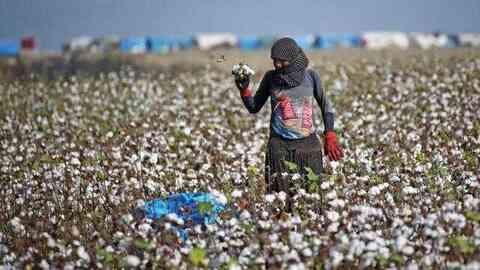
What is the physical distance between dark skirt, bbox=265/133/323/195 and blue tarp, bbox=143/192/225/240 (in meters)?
0.58

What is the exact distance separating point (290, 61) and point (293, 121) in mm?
550

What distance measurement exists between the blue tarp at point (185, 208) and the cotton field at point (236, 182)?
0.47ft

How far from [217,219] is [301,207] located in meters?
0.75

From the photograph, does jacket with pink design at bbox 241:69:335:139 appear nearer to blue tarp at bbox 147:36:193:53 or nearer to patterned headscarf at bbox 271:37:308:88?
patterned headscarf at bbox 271:37:308:88

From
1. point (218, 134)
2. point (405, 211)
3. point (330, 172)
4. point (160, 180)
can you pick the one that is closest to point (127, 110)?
point (218, 134)

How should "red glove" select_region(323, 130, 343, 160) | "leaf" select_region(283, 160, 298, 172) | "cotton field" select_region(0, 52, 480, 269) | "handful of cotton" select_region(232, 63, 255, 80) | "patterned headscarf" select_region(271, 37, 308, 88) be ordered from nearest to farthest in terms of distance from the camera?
"cotton field" select_region(0, 52, 480, 269) → "leaf" select_region(283, 160, 298, 172) → "patterned headscarf" select_region(271, 37, 308, 88) → "red glove" select_region(323, 130, 343, 160) → "handful of cotton" select_region(232, 63, 255, 80)

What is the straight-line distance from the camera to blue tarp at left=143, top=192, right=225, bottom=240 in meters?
7.32

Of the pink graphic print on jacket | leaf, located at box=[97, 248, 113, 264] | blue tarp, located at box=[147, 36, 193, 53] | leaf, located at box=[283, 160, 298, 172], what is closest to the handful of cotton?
the pink graphic print on jacket

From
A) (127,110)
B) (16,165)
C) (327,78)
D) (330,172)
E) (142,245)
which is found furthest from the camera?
(327,78)

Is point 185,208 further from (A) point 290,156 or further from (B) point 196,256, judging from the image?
(B) point 196,256

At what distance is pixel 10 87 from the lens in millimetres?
20625

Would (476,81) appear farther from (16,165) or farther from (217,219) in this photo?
(217,219)

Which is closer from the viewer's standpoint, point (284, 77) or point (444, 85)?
point (284, 77)

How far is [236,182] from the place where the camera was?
8.31 m
